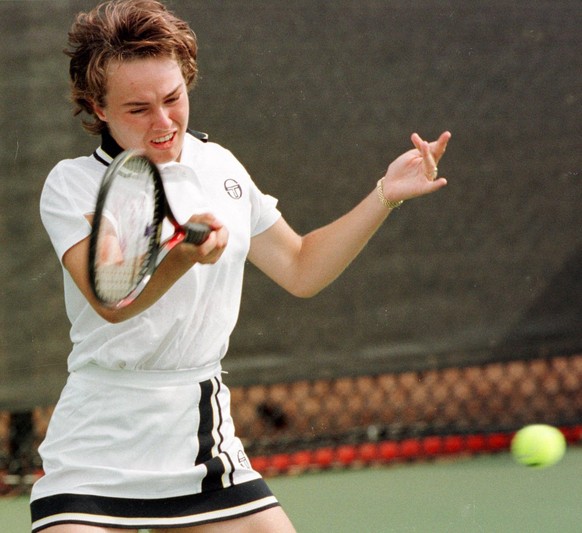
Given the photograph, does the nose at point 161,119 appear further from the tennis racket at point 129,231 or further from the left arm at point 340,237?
the left arm at point 340,237

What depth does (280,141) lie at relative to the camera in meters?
4.02

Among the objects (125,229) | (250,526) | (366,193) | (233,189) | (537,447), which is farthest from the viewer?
(366,193)

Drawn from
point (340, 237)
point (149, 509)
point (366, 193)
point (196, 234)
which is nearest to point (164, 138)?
point (196, 234)

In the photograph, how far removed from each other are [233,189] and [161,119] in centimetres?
27

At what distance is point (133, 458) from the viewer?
207 centimetres

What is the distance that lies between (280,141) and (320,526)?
1.35 metres

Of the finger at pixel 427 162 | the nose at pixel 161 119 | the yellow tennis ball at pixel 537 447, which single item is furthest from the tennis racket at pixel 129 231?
the yellow tennis ball at pixel 537 447

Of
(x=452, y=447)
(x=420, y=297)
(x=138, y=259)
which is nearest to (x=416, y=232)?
(x=420, y=297)

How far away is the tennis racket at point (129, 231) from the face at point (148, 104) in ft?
0.32

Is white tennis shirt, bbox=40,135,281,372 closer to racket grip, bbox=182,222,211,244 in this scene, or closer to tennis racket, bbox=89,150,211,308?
tennis racket, bbox=89,150,211,308

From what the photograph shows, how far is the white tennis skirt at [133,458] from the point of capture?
205cm

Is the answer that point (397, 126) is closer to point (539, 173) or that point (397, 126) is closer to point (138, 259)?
point (539, 173)

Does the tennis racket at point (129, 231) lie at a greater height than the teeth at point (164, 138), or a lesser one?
lesser

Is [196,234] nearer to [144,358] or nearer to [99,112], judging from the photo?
[144,358]
